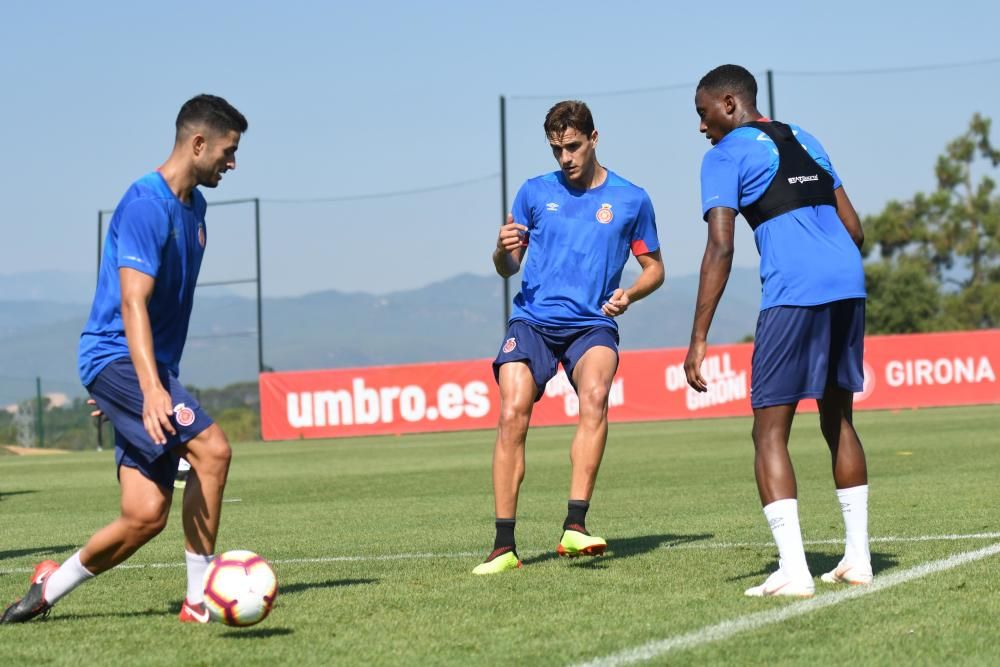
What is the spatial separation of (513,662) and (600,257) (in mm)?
3516

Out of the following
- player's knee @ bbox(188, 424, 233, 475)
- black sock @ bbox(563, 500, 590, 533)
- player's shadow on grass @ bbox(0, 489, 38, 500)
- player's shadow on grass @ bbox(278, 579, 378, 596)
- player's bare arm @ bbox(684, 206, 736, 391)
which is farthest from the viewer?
player's shadow on grass @ bbox(0, 489, 38, 500)

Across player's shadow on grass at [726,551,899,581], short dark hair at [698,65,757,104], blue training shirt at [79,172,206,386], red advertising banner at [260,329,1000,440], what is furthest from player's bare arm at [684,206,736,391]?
red advertising banner at [260,329,1000,440]

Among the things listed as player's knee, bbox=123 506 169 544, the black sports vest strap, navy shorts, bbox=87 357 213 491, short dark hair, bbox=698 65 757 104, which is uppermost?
short dark hair, bbox=698 65 757 104

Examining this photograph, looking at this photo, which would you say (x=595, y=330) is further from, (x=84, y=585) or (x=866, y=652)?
(x=866, y=652)

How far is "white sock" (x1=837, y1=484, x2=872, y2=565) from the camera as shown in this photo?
6.18 metres

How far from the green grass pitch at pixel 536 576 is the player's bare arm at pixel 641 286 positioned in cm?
126

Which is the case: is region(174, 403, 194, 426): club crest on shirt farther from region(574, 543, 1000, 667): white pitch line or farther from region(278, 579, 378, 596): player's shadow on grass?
region(574, 543, 1000, 667): white pitch line

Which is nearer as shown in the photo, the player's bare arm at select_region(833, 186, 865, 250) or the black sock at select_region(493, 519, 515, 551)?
the player's bare arm at select_region(833, 186, 865, 250)

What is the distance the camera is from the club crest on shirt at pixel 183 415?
5.75 m

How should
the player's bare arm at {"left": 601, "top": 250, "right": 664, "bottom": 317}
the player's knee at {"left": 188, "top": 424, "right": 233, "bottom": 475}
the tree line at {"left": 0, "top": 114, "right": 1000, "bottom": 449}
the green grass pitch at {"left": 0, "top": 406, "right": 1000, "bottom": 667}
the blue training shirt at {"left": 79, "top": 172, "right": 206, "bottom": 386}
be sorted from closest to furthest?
the green grass pitch at {"left": 0, "top": 406, "right": 1000, "bottom": 667} < the blue training shirt at {"left": 79, "top": 172, "right": 206, "bottom": 386} < the player's knee at {"left": 188, "top": 424, "right": 233, "bottom": 475} < the player's bare arm at {"left": 601, "top": 250, "right": 664, "bottom": 317} < the tree line at {"left": 0, "top": 114, "right": 1000, "bottom": 449}

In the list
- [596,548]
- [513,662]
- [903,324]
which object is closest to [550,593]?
[596,548]

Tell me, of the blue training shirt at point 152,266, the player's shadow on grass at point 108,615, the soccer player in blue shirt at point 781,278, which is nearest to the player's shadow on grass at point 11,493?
the player's shadow on grass at point 108,615

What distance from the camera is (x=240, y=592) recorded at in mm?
5457

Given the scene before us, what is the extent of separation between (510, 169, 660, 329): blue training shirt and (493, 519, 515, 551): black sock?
110 centimetres
